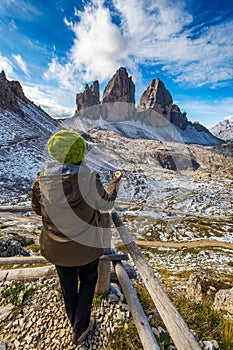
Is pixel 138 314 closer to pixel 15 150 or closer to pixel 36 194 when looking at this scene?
pixel 36 194

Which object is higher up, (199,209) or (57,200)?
(57,200)

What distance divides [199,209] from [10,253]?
3565 centimetres

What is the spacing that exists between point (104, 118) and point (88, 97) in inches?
939

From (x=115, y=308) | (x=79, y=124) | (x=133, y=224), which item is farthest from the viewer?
(x=79, y=124)

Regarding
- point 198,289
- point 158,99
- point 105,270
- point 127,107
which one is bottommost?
point 198,289

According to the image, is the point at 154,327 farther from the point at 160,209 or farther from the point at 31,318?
the point at 160,209

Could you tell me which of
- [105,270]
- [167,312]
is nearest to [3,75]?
[105,270]

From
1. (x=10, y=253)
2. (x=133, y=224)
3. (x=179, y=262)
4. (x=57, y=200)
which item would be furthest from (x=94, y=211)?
(x=133, y=224)

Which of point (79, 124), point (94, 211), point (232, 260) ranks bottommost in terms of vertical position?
point (232, 260)

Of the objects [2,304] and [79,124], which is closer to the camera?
[2,304]

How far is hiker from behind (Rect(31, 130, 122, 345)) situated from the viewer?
8.16ft

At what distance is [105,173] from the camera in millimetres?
50594

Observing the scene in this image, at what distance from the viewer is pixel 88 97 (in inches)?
6732

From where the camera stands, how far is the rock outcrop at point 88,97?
170375 millimetres
